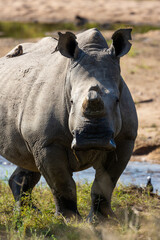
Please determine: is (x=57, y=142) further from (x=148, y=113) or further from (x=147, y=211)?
(x=148, y=113)

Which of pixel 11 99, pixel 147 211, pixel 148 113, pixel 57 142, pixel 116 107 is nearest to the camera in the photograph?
pixel 116 107

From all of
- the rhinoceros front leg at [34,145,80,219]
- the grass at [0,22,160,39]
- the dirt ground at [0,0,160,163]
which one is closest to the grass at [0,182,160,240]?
the rhinoceros front leg at [34,145,80,219]

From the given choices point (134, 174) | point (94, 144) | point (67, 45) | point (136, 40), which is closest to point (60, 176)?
point (94, 144)

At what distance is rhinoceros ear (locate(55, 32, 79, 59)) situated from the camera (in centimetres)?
492

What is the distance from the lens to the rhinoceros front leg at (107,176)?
5.33 m

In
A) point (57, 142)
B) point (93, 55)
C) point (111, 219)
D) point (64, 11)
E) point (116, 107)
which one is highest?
point (93, 55)

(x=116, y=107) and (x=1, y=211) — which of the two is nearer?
(x=116, y=107)

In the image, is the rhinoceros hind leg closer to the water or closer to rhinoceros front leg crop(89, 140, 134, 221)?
the water

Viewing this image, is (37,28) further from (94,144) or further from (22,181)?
(94,144)

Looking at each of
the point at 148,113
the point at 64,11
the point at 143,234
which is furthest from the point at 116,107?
the point at 64,11

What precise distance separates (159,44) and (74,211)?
11.6 meters

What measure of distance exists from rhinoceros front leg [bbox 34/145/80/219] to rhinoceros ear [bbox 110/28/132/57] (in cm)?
100

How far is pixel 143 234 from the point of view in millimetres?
4977

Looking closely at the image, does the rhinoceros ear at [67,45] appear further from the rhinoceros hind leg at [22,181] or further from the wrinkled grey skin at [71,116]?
the rhinoceros hind leg at [22,181]
